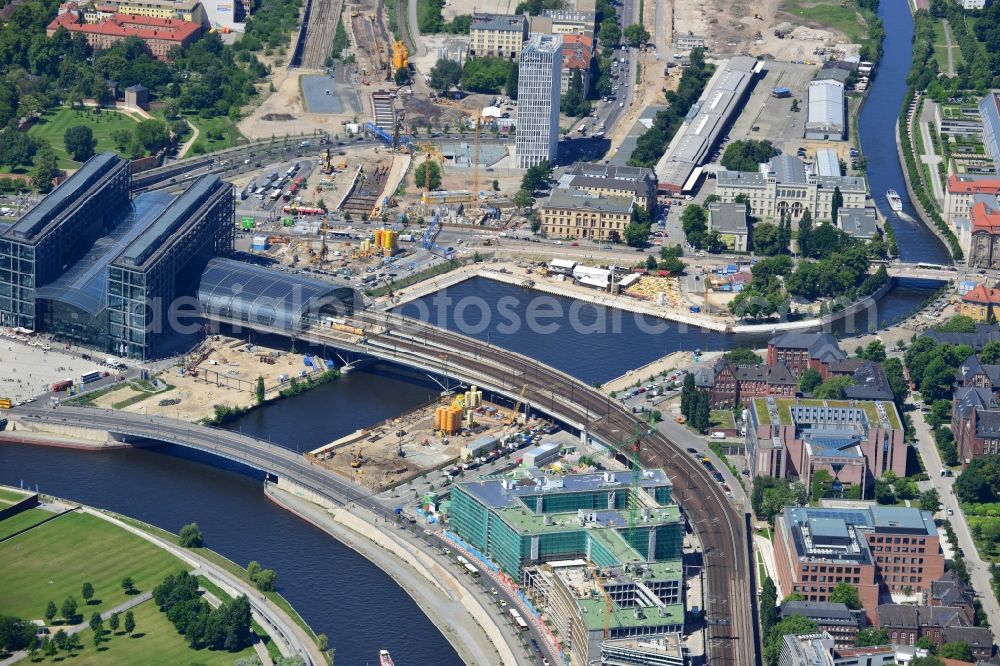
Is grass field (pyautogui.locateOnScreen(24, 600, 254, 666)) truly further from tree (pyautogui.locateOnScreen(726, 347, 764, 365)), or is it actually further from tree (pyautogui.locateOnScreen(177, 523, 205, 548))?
tree (pyautogui.locateOnScreen(726, 347, 764, 365))

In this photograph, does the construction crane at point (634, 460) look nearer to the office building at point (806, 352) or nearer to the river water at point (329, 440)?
the river water at point (329, 440)

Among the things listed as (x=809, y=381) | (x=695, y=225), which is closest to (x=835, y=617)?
(x=809, y=381)

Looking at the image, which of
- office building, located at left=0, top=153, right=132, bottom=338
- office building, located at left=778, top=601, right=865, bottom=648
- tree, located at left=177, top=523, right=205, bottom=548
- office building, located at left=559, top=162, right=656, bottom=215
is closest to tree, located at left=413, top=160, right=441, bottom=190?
office building, located at left=559, top=162, right=656, bottom=215

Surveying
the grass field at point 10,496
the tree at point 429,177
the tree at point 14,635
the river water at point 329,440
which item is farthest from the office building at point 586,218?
the tree at point 14,635

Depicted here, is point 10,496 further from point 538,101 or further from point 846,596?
point 538,101

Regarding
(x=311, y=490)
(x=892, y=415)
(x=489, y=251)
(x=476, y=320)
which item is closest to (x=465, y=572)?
(x=311, y=490)
